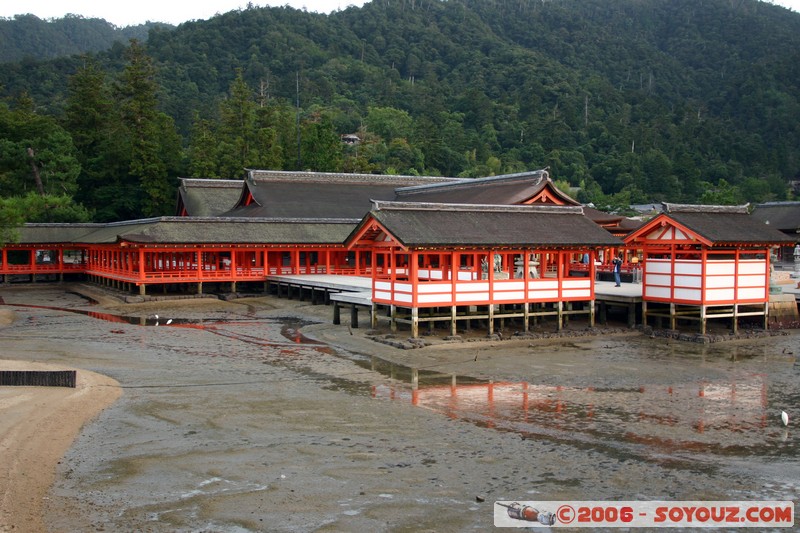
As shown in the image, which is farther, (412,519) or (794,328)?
(794,328)

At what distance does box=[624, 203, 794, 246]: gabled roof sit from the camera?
24.1 meters

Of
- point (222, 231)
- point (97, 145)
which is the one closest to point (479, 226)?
point (222, 231)

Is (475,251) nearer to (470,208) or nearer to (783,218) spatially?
(470,208)

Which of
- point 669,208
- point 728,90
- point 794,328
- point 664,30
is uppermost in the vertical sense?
point 664,30

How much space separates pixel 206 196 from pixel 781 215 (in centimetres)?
3380

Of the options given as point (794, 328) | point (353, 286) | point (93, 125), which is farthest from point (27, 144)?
point (794, 328)

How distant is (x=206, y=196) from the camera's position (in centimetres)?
4844

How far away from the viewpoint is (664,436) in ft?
43.2

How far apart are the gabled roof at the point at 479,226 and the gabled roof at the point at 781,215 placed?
21.2 m

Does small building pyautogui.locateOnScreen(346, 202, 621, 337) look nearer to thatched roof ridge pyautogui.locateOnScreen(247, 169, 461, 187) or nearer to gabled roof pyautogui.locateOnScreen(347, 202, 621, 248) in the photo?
gabled roof pyautogui.locateOnScreen(347, 202, 621, 248)

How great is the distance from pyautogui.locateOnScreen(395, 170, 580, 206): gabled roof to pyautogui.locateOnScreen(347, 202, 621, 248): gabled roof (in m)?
6.37

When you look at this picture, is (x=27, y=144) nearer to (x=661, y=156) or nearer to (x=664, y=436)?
(x=664, y=436)

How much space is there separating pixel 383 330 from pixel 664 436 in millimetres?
12402

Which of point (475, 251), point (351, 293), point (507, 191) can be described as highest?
point (507, 191)
